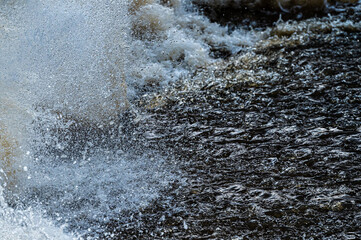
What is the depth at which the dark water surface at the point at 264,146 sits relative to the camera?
229cm

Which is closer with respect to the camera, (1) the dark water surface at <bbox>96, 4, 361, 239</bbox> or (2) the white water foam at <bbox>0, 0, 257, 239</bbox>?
(1) the dark water surface at <bbox>96, 4, 361, 239</bbox>

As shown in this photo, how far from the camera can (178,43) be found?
4.05m

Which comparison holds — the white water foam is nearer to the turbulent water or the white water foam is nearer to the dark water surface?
the turbulent water

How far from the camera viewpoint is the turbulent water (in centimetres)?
237

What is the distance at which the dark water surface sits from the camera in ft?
7.52

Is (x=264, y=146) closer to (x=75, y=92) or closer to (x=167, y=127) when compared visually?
(x=167, y=127)

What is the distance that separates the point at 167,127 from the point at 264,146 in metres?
0.69

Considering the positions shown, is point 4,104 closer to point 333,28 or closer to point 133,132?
point 133,132

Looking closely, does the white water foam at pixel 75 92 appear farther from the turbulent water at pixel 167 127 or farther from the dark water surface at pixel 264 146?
the dark water surface at pixel 264 146

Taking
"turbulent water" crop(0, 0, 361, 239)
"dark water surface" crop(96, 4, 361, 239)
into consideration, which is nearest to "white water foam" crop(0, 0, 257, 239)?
"turbulent water" crop(0, 0, 361, 239)

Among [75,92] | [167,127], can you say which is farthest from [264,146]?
[75,92]

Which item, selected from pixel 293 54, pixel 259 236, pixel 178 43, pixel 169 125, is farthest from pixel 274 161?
pixel 178 43

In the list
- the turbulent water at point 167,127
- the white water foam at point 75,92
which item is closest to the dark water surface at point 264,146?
the turbulent water at point 167,127

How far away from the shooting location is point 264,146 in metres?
2.78
